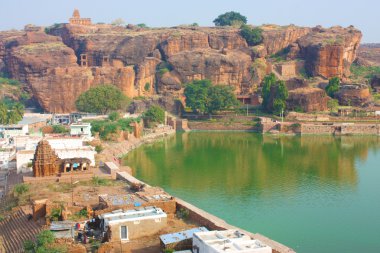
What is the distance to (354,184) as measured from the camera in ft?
79.5

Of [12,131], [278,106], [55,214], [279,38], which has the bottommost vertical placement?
[55,214]

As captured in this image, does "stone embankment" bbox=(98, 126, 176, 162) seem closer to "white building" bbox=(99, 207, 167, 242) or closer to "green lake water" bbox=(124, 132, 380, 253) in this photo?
"green lake water" bbox=(124, 132, 380, 253)

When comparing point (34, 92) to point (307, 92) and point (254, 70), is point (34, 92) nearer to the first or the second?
point (254, 70)

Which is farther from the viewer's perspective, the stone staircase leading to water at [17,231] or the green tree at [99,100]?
the green tree at [99,100]

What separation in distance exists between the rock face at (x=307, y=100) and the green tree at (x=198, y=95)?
7307 mm

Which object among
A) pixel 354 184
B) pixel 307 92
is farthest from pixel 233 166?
pixel 307 92

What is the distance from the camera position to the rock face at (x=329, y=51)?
50.9 m

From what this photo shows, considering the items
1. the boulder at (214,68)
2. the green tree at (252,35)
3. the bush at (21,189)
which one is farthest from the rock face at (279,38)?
the bush at (21,189)

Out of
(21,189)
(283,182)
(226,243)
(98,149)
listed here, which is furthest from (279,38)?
(226,243)

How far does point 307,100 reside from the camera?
4366 centimetres

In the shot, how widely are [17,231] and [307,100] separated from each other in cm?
3299

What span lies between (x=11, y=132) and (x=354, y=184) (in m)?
20.8

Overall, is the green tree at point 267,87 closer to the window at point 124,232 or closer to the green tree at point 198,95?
the green tree at point 198,95

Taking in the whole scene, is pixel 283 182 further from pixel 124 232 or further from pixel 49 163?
pixel 124 232
